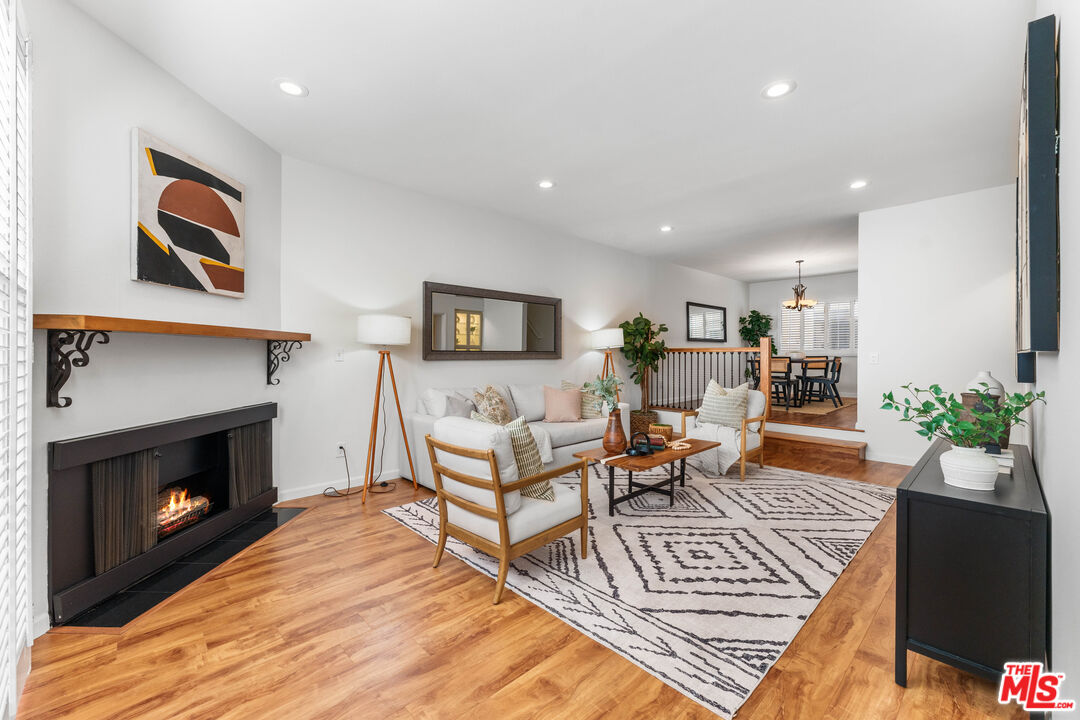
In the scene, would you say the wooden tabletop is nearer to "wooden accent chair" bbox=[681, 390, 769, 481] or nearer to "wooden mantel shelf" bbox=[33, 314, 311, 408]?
"wooden accent chair" bbox=[681, 390, 769, 481]

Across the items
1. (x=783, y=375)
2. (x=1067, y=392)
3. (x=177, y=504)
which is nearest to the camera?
(x=1067, y=392)

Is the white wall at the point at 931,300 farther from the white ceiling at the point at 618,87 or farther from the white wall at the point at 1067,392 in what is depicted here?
the white wall at the point at 1067,392

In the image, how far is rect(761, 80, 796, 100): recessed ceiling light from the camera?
2.69 metres

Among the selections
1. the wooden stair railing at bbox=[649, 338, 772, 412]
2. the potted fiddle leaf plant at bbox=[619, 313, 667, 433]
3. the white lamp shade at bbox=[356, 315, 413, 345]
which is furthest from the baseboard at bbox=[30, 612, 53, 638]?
the wooden stair railing at bbox=[649, 338, 772, 412]

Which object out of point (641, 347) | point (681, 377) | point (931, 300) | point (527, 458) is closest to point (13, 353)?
point (527, 458)

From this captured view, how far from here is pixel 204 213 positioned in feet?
9.73

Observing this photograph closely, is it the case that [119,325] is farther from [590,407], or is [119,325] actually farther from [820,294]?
[820,294]

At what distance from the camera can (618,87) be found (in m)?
2.76

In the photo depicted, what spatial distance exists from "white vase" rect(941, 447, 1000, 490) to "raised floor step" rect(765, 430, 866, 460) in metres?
4.01

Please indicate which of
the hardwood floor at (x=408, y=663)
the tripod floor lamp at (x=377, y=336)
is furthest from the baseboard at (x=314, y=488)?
the hardwood floor at (x=408, y=663)

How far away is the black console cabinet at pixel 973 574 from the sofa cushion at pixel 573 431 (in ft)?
10.2

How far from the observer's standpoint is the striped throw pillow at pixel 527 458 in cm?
244

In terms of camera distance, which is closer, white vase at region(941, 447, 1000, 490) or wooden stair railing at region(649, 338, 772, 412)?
white vase at region(941, 447, 1000, 490)

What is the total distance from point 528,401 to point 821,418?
4.28m
